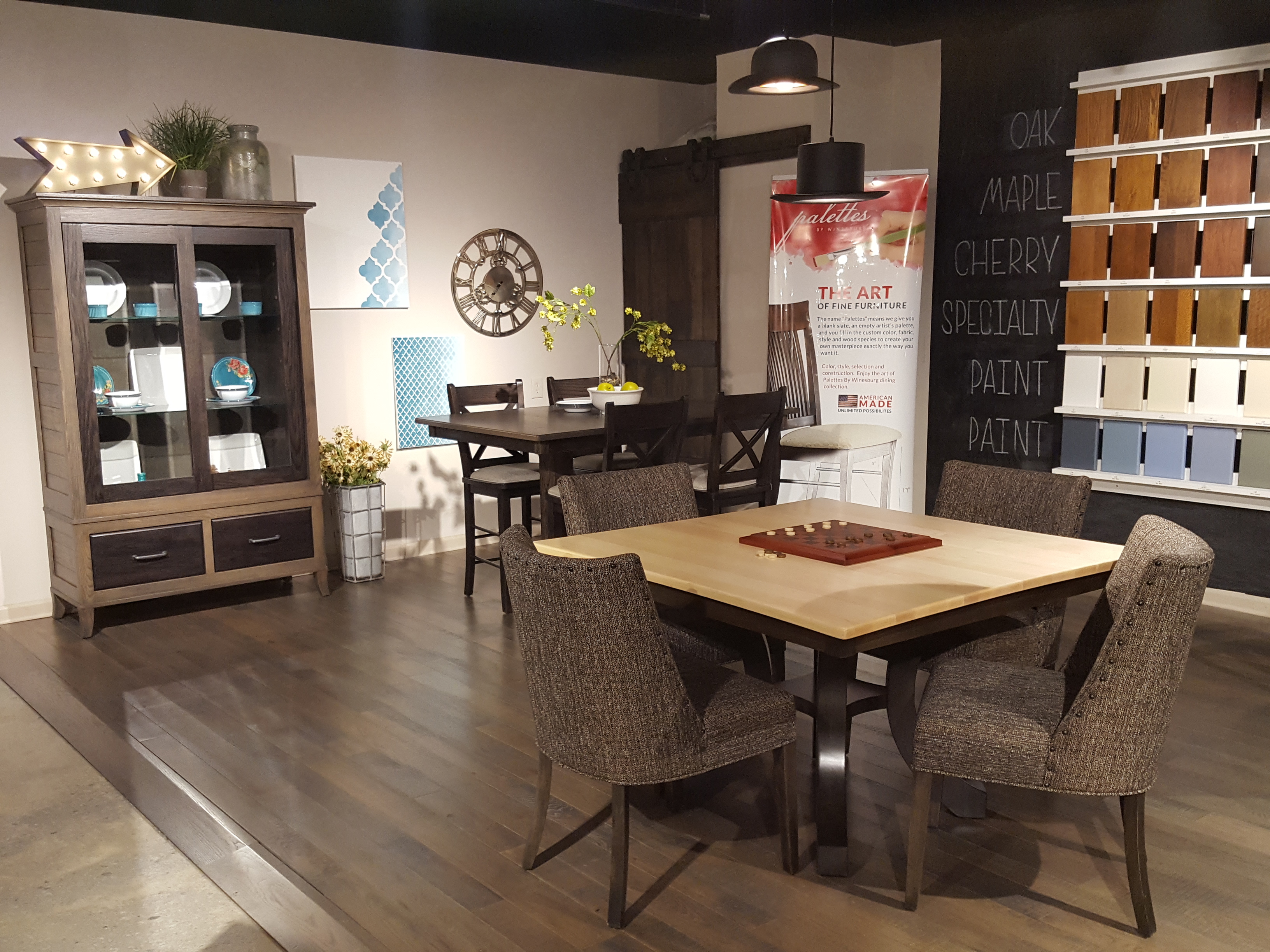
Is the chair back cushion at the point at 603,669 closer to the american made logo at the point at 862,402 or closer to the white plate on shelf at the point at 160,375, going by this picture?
the white plate on shelf at the point at 160,375

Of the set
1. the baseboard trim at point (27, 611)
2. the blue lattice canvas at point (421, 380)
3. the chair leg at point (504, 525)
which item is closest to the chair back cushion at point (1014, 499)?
the chair leg at point (504, 525)

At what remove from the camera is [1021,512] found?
10.4ft

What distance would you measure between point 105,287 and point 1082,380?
4096 mm

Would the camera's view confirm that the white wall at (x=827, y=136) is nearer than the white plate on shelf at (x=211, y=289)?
No

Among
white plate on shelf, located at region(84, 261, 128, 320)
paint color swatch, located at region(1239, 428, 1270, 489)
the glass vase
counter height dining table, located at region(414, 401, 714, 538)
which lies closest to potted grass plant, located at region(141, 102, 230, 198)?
the glass vase

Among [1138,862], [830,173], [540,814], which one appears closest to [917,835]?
[1138,862]

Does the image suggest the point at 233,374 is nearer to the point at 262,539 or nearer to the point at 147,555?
the point at 262,539

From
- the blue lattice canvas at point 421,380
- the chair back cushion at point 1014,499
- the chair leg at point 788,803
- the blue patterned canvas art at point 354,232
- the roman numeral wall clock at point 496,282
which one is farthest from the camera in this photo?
the roman numeral wall clock at point 496,282

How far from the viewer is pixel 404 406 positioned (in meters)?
5.77

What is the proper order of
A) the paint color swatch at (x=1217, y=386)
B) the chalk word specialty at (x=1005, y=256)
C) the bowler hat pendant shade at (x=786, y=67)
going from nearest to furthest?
the bowler hat pendant shade at (x=786, y=67) → the paint color swatch at (x=1217, y=386) → the chalk word specialty at (x=1005, y=256)

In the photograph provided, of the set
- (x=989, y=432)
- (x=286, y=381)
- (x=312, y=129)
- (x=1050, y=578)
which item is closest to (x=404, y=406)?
(x=286, y=381)

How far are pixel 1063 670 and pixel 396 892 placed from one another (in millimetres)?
1581

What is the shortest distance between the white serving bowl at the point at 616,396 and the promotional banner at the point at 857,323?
82 centimetres

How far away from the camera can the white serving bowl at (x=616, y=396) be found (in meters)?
4.98
